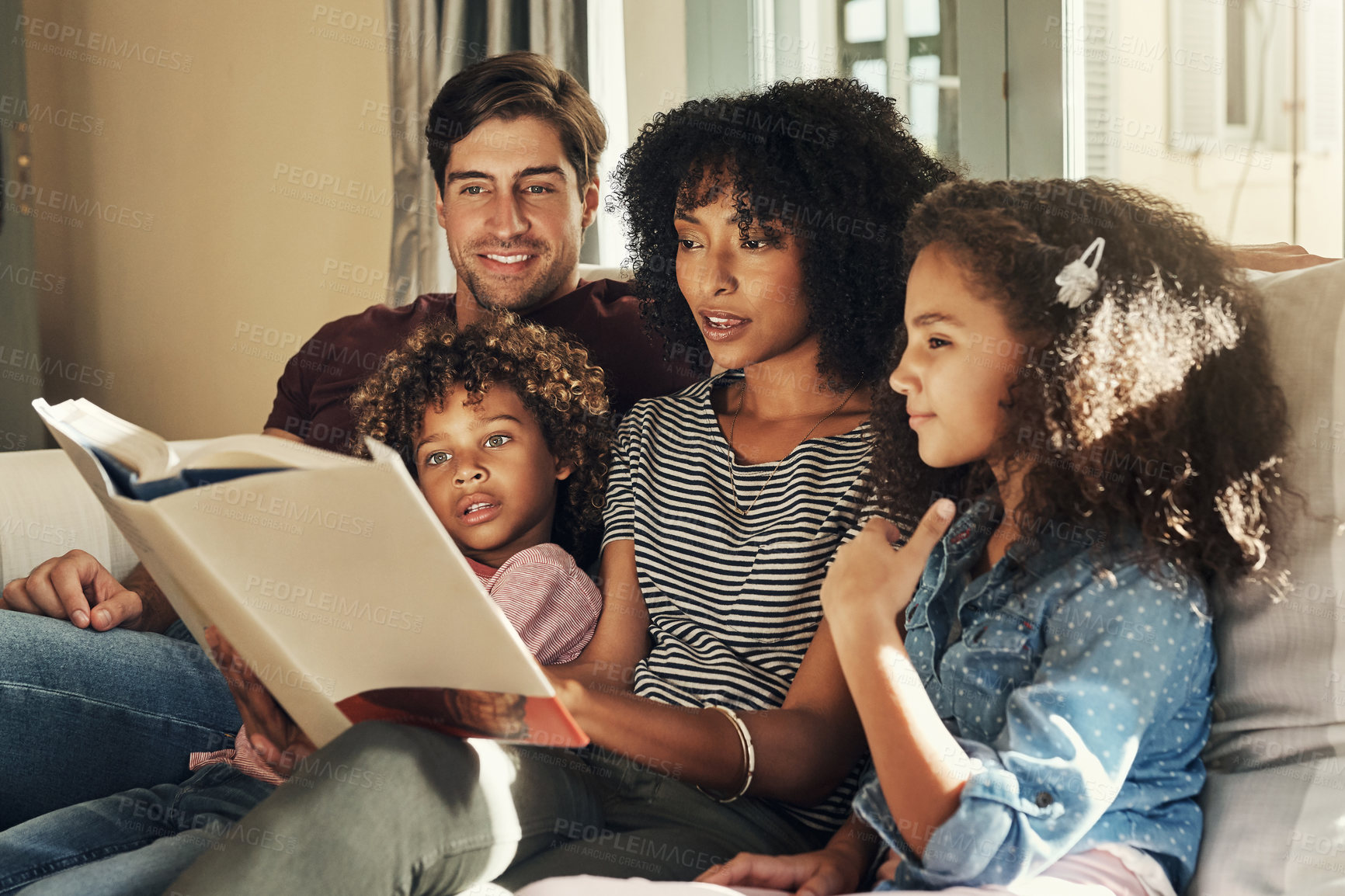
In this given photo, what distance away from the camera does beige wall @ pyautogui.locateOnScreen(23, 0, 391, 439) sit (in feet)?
10.5

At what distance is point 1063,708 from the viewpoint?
2.57ft

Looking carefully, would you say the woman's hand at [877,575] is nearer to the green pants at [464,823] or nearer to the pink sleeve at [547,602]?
the green pants at [464,823]

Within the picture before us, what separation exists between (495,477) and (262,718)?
1.34ft

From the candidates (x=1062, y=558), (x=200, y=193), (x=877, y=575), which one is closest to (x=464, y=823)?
(x=877, y=575)

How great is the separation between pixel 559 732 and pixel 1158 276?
1.91 feet

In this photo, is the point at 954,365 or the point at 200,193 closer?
the point at 954,365

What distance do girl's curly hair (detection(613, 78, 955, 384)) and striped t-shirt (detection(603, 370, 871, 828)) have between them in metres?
0.13

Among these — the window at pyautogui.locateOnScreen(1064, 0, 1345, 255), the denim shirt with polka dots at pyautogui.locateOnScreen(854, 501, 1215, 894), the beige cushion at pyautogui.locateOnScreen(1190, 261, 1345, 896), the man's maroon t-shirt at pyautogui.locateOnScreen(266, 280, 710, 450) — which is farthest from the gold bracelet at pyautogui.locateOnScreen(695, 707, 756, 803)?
the window at pyautogui.locateOnScreen(1064, 0, 1345, 255)

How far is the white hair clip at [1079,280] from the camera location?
0.87 meters

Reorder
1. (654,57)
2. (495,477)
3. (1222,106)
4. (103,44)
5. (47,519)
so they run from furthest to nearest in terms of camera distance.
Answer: (103,44)
(654,57)
(1222,106)
(47,519)
(495,477)

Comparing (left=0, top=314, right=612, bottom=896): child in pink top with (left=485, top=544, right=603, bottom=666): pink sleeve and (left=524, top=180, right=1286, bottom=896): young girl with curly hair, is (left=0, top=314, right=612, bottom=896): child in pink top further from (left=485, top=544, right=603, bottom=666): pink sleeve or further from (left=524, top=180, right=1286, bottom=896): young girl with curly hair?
(left=524, top=180, right=1286, bottom=896): young girl with curly hair

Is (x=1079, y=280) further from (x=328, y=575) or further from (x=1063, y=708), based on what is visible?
(x=328, y=575)

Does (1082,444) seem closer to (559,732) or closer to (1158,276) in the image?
(1158,276)

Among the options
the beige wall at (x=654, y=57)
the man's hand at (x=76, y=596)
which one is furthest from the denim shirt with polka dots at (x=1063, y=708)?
the beige wall at (x=654, y=57)
